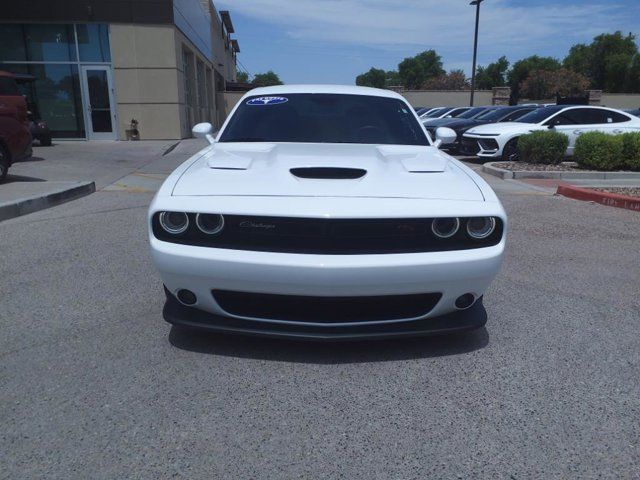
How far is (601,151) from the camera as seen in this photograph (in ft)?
37.2

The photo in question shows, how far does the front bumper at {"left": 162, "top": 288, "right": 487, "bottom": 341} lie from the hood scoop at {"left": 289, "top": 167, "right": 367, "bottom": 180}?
0.85m

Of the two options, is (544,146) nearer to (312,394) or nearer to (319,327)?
(319,327)

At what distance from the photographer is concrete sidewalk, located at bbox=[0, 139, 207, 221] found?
757 centimetres

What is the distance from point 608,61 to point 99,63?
→ 67.7 meters

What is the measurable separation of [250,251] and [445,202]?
1050 millimetres

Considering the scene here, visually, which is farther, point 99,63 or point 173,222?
point 99,63

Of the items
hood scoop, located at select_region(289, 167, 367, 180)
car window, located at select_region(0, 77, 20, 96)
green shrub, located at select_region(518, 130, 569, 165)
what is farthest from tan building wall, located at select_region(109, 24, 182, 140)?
hood scoop, located at select_region(289, 167, 367, 180)

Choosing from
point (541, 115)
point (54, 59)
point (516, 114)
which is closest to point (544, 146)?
point (541, 115)

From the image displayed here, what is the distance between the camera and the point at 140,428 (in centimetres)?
238

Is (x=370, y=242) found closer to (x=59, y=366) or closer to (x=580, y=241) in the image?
(x=59, y=366)

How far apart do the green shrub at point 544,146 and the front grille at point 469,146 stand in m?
1.61

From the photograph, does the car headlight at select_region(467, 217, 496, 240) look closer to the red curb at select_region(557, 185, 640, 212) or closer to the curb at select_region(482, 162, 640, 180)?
the red curb at select_region(557, 185, 640, 212)

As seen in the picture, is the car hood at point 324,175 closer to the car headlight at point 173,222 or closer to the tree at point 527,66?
the car headlight at point 173,222

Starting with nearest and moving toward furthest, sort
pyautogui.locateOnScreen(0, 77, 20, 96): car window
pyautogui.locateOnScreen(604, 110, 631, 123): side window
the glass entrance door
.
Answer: pyautogui.locateOnScreen(0, 77, 20, 96): car window < pyautogui.locateOnScreen(604, 110, 631, 123): side window < the glass entrance door
